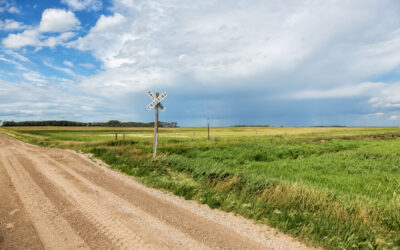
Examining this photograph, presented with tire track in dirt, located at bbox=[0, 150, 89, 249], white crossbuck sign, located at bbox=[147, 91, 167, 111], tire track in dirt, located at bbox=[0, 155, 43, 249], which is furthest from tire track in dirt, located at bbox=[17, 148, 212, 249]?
white crossbuck sign, located at bbox=[147, 91, 167, 111]

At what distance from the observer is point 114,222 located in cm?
568

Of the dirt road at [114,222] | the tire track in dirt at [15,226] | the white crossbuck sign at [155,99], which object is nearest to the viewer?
the tire track in dirt at [15,226]

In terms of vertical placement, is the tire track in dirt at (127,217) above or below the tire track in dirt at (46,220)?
below

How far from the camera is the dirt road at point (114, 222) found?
187 inches

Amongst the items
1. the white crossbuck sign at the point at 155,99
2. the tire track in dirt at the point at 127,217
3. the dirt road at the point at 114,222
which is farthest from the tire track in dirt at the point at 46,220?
the white crossbuck sign at the point at 155,99

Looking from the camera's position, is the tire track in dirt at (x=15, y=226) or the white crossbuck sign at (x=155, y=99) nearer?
the tire track in dirt at (x=15, y=226)

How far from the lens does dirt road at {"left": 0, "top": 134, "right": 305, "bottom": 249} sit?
4.76 metres

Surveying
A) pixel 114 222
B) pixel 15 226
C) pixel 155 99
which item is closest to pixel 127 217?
pixel 114 222

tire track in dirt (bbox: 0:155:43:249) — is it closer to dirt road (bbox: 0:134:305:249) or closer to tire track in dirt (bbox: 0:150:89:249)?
dirt road (bbox: 0:134:305:249)

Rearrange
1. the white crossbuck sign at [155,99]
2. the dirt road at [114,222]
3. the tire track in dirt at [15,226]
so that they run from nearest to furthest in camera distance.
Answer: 1. the tire track in dirt at [15,226]
2. the dirt road at [114,222]
3. the white crossbuck sign at [155,99]

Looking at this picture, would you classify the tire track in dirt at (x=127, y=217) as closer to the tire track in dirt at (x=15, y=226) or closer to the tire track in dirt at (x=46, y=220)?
the tire track in dirt at (x=46, y=220)

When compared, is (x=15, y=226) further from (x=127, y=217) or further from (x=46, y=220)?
(x=127, y=217)

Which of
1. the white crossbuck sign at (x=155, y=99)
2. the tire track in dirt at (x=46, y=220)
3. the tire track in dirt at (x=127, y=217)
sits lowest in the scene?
the tire track in dirt at (x=127, y=217)

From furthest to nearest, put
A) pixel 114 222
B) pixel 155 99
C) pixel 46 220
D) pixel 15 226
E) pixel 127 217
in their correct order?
pixel 155 99
pixel 127 217
pixel 46 220
pixel 114 222
pixel 15 226
